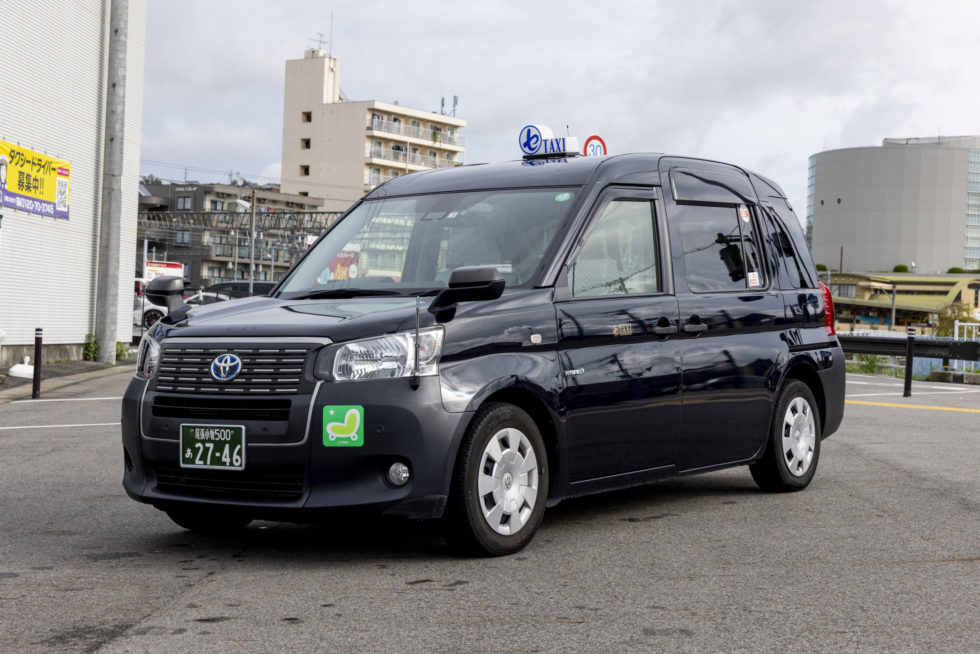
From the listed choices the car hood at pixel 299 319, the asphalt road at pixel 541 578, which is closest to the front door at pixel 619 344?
the asphalt road at pixel 541 578

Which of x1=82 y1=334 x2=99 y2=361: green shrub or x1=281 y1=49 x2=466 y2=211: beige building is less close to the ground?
x1=281 y1=49 x2=466 y2=211: beige building

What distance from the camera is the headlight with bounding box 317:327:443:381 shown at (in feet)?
17.4

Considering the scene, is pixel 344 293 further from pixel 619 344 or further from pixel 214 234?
pixel 214 234

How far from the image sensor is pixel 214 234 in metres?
106

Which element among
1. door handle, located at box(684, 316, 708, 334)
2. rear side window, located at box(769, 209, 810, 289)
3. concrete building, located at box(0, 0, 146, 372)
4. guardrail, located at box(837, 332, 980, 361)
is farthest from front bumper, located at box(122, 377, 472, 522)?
guardrail, located at box(837, 332, 980, 361)

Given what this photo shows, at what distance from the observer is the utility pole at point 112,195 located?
24.6 metres

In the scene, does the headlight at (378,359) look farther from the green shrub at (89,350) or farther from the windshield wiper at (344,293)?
the green shrub at (89,350)

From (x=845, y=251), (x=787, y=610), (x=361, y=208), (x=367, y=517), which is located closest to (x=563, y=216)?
(x=361, y=208)

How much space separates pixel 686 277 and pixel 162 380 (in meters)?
3.06

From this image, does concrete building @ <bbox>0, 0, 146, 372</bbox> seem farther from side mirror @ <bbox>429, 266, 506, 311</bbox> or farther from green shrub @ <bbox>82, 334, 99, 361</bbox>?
side mirror @ <bbox>429, 266, 506, 311</bbox>

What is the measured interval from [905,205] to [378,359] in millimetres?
191613

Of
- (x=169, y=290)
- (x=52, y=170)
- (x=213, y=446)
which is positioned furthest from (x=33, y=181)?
(x=213, y=446)

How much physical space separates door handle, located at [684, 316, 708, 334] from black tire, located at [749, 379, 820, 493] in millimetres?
1128

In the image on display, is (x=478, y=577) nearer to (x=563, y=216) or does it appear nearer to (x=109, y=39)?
(x=563, y=216)
